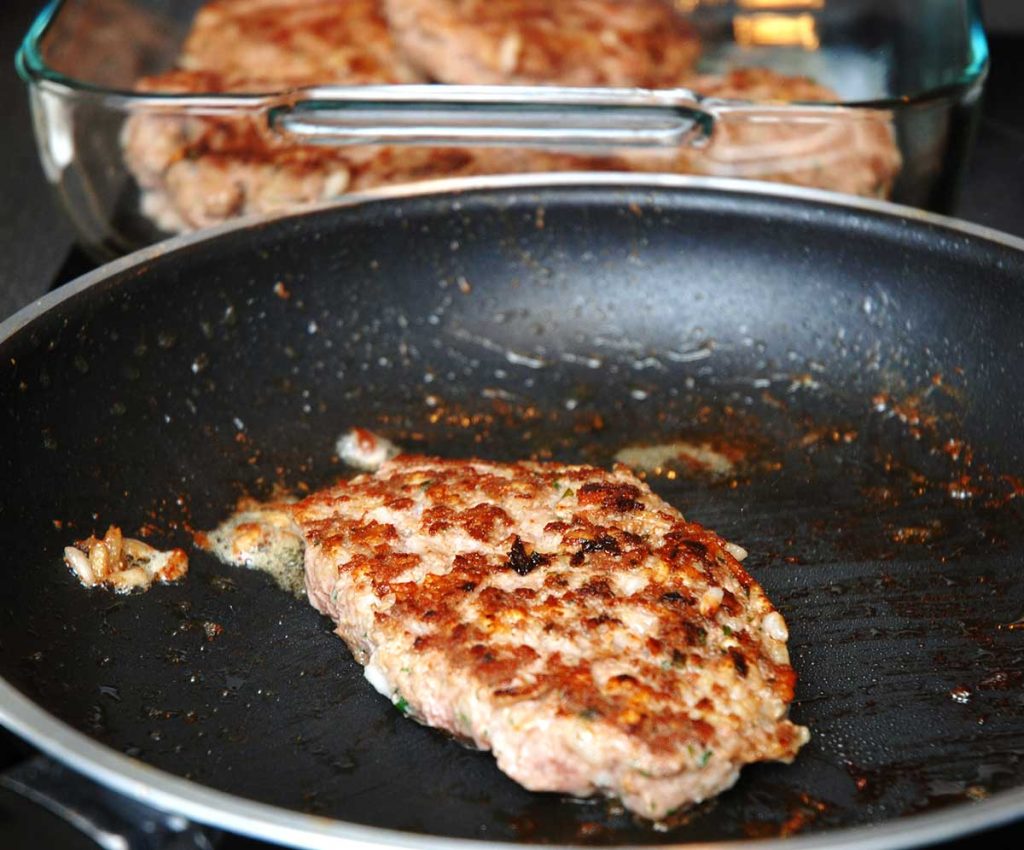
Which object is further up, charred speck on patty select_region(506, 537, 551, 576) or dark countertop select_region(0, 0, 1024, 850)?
charred speck on patty select_region(506, 537, 551, 576)

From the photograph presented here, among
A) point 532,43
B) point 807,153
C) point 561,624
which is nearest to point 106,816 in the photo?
point 561,624

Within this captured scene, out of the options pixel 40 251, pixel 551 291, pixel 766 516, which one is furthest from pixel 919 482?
pixel 40 251

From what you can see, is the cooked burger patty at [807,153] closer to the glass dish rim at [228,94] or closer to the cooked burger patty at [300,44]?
the glass dish rim at [228,94]

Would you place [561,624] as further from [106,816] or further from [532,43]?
[532,43]

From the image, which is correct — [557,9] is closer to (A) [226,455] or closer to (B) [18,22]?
(A) [226,455]

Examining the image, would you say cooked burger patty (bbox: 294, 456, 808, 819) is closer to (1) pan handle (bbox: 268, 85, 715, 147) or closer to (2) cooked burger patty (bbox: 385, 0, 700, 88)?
(1) pan handle (bbox: 268, 85, 715, 147)

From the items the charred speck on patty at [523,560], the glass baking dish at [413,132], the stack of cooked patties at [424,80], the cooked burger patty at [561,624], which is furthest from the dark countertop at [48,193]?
the charred speck on patty at [523,560]

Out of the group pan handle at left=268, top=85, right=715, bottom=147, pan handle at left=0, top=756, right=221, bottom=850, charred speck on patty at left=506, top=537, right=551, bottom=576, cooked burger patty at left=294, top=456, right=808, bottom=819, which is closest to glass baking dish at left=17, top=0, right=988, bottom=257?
pan handle at left=268, top=85, right=715, bottom=147
